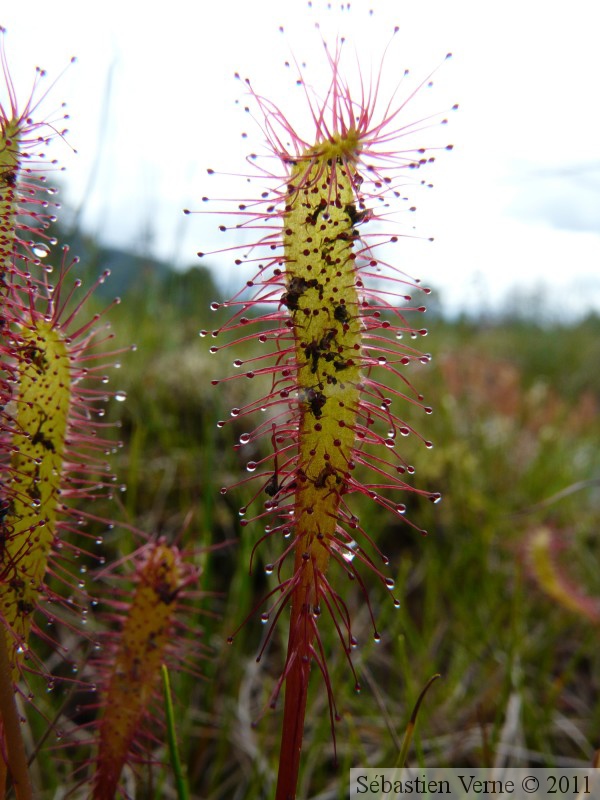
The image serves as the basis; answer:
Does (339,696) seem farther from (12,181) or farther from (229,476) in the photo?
(12,181)

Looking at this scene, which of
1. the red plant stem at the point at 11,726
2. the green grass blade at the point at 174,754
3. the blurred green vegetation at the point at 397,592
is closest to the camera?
the red plant stem at the point at 11,726

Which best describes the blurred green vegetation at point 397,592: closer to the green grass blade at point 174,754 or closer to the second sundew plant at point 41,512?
the second sundew plant at point 41,512

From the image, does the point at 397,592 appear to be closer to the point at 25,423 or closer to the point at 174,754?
the point at 174,754

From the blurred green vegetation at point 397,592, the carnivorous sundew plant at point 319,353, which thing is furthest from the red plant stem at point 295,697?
the blurred green vegetation at point 397,592

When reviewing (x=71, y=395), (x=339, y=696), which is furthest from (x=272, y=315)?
(x=339, y=696)

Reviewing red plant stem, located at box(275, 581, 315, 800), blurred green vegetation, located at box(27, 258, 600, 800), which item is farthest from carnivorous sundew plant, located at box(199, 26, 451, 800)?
blurred green vegetation, located at box(27, 258, 600, 800)

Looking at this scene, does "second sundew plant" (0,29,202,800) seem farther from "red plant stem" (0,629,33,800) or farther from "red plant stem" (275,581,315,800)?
"red plant stem" (275,581,315,800)
